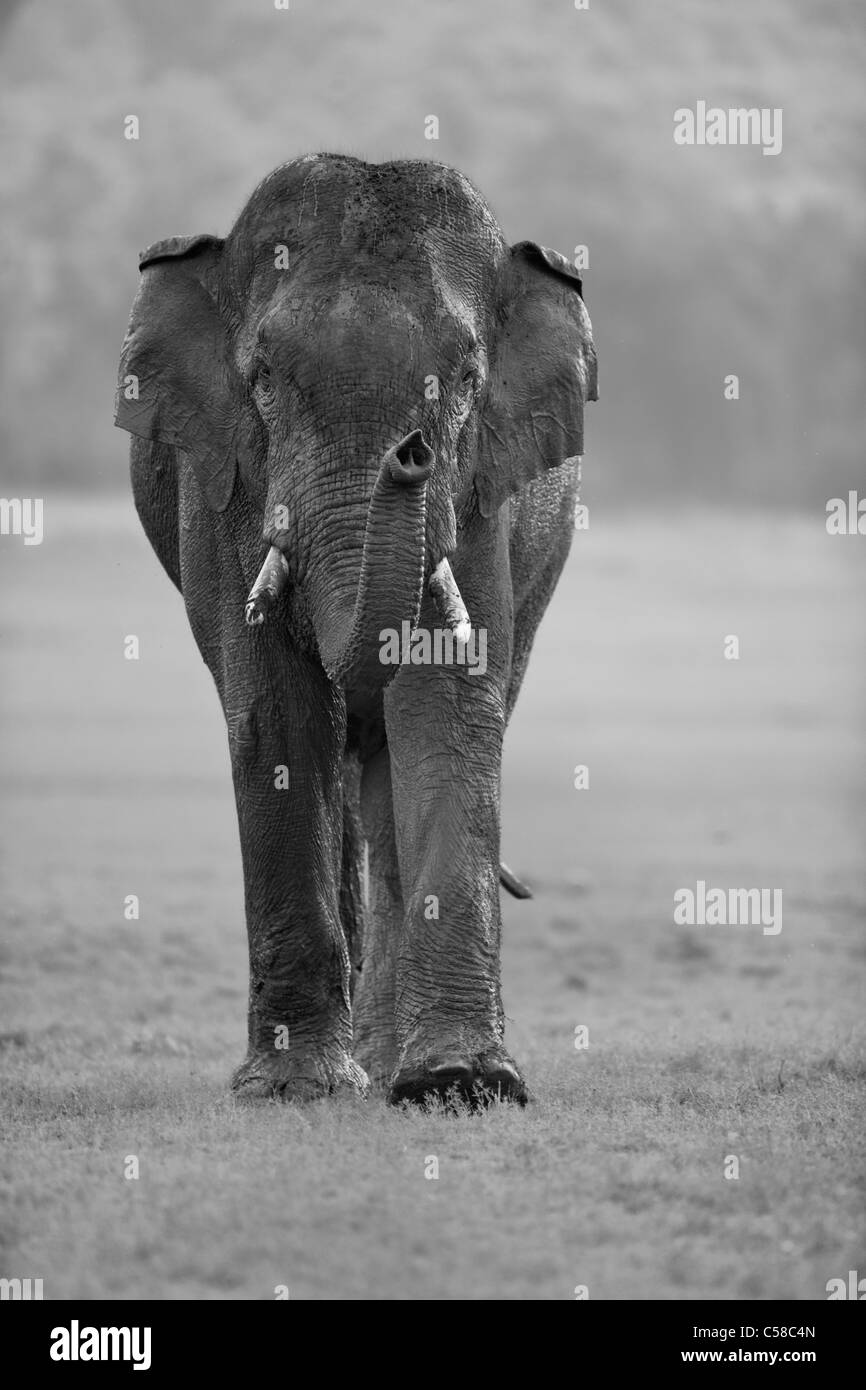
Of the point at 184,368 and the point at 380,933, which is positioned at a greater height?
the point at 184,368

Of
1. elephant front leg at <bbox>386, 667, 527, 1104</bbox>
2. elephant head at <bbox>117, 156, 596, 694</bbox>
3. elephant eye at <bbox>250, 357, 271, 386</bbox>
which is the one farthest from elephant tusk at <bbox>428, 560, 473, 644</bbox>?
elephant eye at <bbox>250, 357, 271, 386</bbox>

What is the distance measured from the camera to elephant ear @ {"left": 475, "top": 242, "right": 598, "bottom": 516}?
14.1 meters

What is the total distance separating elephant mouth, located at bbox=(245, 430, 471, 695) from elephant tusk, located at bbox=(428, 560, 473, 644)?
2 cm

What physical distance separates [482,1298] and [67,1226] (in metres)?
1.99

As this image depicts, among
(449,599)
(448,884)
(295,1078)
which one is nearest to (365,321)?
(449,599)

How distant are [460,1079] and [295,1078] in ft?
3.76

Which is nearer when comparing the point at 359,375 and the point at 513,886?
the point at 359,375

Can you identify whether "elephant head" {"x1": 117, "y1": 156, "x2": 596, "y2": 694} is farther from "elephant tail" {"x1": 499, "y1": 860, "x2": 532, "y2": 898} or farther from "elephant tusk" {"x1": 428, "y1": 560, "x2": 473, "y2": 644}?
"elephant tail" {"x1": 499, "y1": 860, "x2": 532, "y2": 898}

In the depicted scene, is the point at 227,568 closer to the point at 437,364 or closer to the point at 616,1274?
the point at 437,364

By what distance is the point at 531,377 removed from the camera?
14.4m

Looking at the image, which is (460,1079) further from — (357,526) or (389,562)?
(357,526)

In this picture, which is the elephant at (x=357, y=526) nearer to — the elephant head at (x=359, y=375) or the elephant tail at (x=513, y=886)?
the elephant head at (x=359, y=375)

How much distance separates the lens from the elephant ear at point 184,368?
1411cm

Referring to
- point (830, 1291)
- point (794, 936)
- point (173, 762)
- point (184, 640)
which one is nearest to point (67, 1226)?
point (830, 1291)
